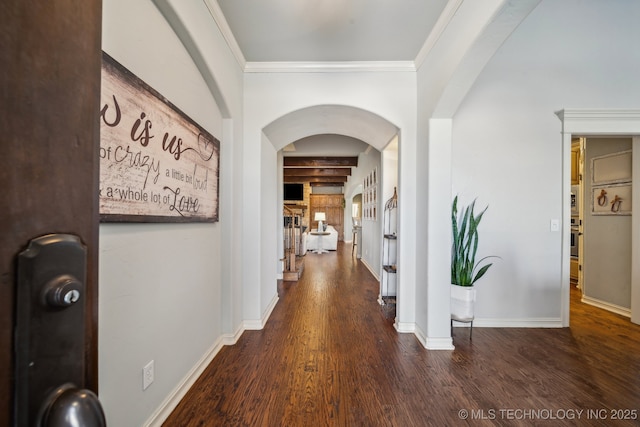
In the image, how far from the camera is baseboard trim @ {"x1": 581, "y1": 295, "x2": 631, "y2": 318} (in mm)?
2844

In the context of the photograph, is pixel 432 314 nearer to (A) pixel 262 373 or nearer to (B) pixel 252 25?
(A) pixel 262 373

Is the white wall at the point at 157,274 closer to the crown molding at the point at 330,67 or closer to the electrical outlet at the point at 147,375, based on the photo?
the electrical outlet at the point at 147,375

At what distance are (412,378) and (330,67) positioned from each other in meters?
2.68

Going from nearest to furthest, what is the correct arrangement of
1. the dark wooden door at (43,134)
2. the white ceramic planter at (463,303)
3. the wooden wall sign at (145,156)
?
1. the dark wooden door at (43,134)
2. the wooden wall sign at (145,156)
3. the white ceramic planter at (463,303)

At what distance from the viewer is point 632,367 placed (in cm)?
190

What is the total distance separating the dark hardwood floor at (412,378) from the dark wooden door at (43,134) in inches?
54.8

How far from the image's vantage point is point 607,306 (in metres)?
3.02

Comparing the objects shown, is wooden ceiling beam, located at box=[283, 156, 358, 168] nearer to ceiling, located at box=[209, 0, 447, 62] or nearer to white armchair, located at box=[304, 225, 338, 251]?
white armchair, located at box=[304, 225, 338, 251]

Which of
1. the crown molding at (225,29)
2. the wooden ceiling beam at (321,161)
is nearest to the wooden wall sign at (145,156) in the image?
the crown molding at (225,29)

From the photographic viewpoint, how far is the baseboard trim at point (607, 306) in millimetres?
2844

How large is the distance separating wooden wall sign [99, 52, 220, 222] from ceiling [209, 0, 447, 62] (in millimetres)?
972

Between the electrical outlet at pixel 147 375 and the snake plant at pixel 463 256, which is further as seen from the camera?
the snake plant at pixel 463 256

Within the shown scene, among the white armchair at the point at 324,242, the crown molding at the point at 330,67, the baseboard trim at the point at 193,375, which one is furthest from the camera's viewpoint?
the white armchair at the point at 324,242

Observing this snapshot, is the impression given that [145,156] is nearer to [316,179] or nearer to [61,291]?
[61,291]
